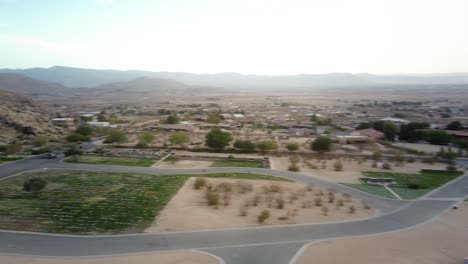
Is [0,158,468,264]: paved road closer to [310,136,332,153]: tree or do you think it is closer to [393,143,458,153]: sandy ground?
[310,136,332,153]: tree

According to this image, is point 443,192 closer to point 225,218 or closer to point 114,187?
point 225,218

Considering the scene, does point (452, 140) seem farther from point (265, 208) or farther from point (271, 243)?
point (271, 243)

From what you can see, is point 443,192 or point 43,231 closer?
point 43,231

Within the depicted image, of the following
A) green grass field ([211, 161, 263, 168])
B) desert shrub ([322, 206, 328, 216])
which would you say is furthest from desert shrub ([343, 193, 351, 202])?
green grass field ([211, 161, 263, 168])

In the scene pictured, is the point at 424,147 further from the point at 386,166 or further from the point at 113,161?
the point at 113,161

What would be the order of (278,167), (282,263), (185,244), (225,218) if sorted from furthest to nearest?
(278,167) → (225,218) → (185,244) → (282,263)

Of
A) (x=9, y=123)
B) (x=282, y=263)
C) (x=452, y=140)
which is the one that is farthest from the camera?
(x=9, y=123)

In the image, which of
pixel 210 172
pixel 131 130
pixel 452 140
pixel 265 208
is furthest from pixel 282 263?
pixel 131 130
